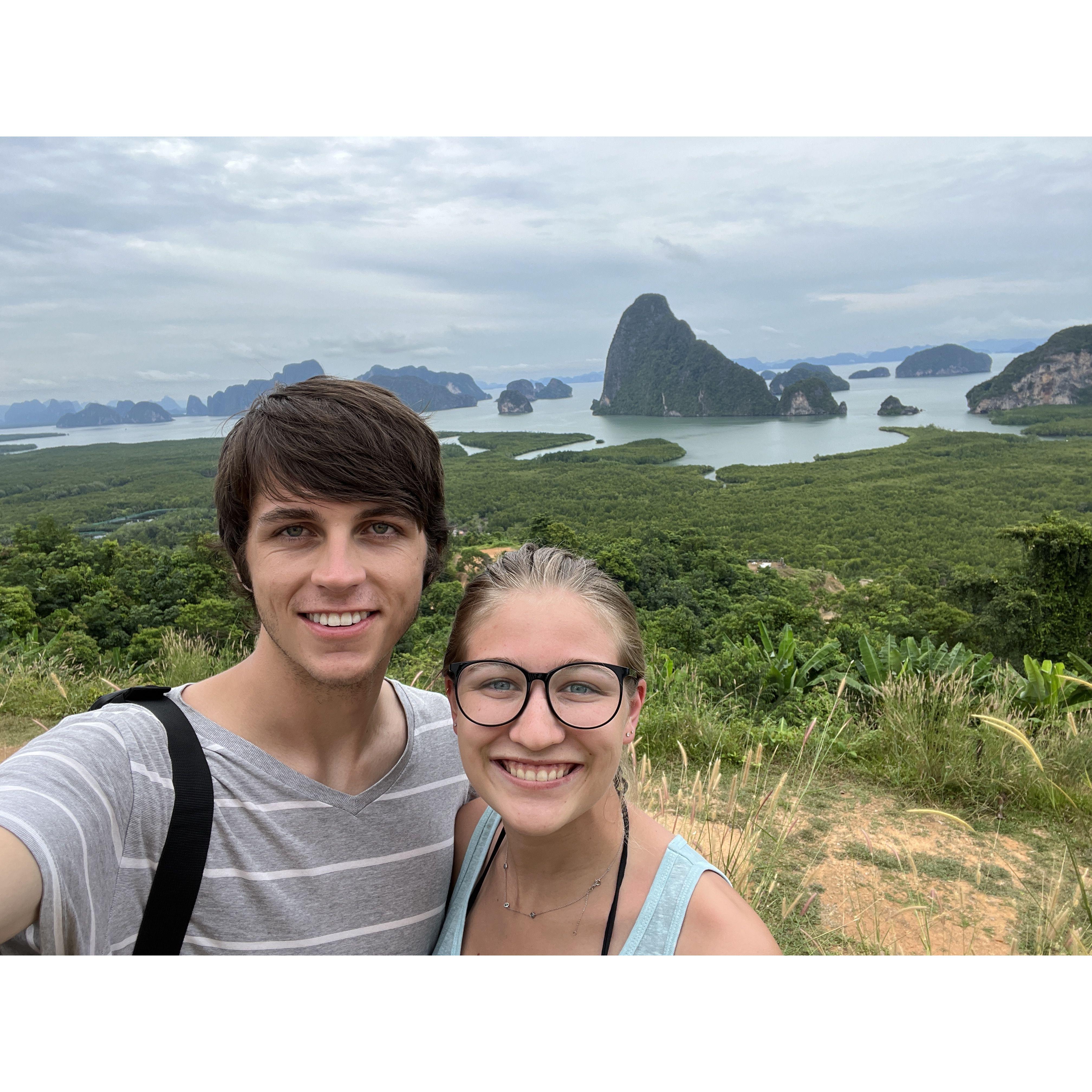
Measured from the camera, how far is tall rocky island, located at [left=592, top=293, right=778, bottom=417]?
100 meters

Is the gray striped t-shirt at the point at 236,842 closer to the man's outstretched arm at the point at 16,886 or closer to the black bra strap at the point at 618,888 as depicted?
the man's outstretched arm at the point at 16,886

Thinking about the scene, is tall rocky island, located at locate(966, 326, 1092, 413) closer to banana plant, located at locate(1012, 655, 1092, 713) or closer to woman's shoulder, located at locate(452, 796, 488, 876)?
banana plant, located at locate(1012, 655, 1092, 713)

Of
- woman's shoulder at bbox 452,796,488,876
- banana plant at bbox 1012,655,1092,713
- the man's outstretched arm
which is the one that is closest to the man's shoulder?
woman's shoulder at bbox 452,796,488,876

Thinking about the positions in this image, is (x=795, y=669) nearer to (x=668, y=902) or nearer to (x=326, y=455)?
(x=668, y=902)

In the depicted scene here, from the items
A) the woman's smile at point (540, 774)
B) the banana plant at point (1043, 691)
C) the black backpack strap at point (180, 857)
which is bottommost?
the banana plant at point (1043, 691)

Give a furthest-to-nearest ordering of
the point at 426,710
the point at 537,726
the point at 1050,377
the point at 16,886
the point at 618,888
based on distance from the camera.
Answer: the point at 1050,377 → the point at 426,710 → the point at 618,888 → the point at 537,726 → the point at 16,886

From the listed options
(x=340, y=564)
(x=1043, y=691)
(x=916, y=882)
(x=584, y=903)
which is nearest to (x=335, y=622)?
(x=340, y=564)

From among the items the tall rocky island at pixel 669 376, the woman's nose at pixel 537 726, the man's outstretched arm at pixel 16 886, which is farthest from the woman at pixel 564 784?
the tall rocky island at pixel 669 376

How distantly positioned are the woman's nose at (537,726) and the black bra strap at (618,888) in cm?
26

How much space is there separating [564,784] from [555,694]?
4.8 inches

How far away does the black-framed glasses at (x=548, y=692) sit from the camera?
3.25 ft

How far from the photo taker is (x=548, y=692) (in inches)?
39.3

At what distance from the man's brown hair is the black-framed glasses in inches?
12.9

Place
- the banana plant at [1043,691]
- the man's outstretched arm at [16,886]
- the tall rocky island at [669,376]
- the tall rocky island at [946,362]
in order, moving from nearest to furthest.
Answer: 1. the man's outstretched arm at [16,886]
2. the banana plant at [1043,691]
3. the tall rocky island at [669,376]
4. the tall rocky island at [946,362]
